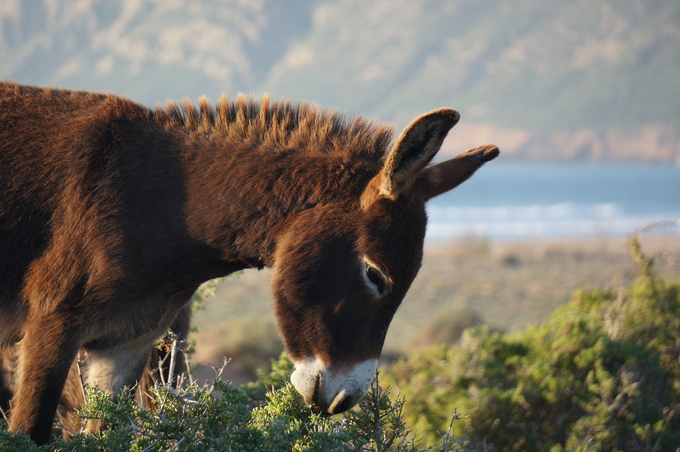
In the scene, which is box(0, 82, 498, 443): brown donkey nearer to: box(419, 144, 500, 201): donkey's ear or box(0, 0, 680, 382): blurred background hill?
box(419, 144, 500, 201): donkey's ear

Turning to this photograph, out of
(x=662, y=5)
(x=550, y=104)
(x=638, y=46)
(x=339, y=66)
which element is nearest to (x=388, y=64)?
(x=339, y=66)

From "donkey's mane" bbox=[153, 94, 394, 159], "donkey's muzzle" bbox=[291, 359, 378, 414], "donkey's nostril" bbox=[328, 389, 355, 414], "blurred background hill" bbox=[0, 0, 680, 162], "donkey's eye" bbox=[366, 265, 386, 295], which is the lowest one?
"donkey's nostril" bbox=[328, 389, 355, 414]

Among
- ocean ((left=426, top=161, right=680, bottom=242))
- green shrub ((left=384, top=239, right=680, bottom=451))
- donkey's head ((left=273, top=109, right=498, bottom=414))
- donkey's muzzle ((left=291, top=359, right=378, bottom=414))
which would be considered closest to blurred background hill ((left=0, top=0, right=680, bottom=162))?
ocean ((left=426, top=161, right=680, bottom=242))

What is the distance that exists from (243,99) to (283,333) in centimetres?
122

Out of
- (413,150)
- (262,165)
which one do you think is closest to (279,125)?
(262,165)

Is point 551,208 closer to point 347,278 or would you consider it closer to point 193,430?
point 347,278

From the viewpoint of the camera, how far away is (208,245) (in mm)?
2816

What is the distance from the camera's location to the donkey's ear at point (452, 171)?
113 inches

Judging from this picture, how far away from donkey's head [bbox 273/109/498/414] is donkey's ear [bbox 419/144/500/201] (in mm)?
184

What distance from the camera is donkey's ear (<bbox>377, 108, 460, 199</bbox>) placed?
239 centimetres

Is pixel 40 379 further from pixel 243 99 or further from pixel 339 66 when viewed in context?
pixel 339 66

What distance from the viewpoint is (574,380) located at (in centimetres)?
466

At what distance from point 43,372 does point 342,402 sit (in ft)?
4.25

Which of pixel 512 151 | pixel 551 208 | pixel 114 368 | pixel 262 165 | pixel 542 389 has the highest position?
pixel 512 151
